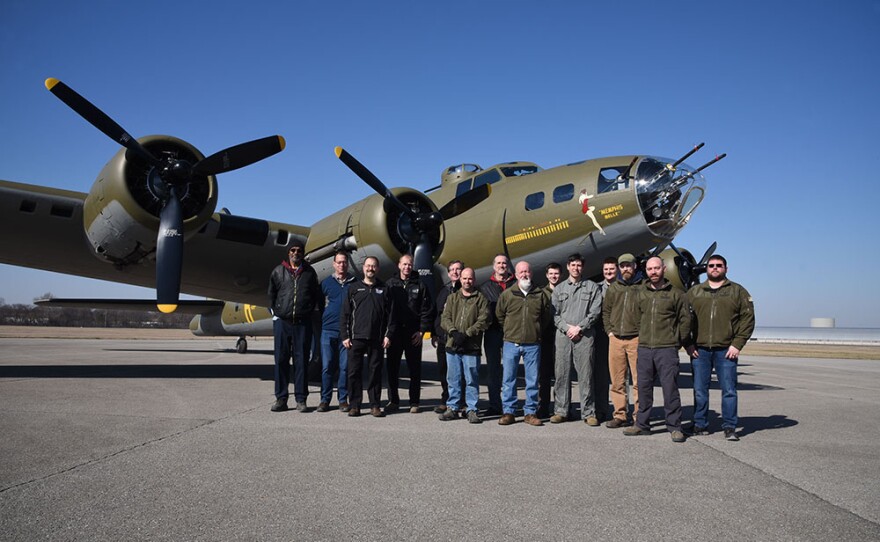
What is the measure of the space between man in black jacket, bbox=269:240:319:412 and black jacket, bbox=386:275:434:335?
46.3 inches

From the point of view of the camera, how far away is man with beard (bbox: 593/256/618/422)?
6766 mm

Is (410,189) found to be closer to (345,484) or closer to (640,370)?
(640,370)

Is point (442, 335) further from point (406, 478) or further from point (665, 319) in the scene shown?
point (406, 478)

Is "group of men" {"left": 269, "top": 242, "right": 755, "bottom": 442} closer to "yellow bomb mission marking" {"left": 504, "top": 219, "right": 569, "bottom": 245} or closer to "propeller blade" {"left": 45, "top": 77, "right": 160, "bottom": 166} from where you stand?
"yellow bomb mission marking" {"left": 504, "top": 219, "right": 569, "bottom": 245}

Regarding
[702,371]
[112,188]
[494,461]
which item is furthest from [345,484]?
[112,188]

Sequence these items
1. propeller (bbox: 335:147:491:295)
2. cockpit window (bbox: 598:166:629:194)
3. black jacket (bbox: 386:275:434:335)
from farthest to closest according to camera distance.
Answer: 1. propeller (bbox: 335:147:491:295)
2. cockpit window (bbox: 598:166:629:194)
3. black jacket (bbox: 386:275:434:335)

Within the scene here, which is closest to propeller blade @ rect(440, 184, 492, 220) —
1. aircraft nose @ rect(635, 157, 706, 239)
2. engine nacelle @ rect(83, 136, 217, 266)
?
aircraft nose @ rect(635, 157, 706, 239)

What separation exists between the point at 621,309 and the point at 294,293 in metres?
4.35

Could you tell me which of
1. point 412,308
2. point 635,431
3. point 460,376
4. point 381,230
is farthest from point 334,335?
point 635,431

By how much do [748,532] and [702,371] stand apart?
11.2 ft

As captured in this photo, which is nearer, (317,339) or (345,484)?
(345,484)

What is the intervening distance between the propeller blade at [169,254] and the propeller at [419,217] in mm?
3241

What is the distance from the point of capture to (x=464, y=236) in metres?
11.2

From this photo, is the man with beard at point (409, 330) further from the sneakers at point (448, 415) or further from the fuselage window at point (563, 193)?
the fuselage window at point (563, 193)
